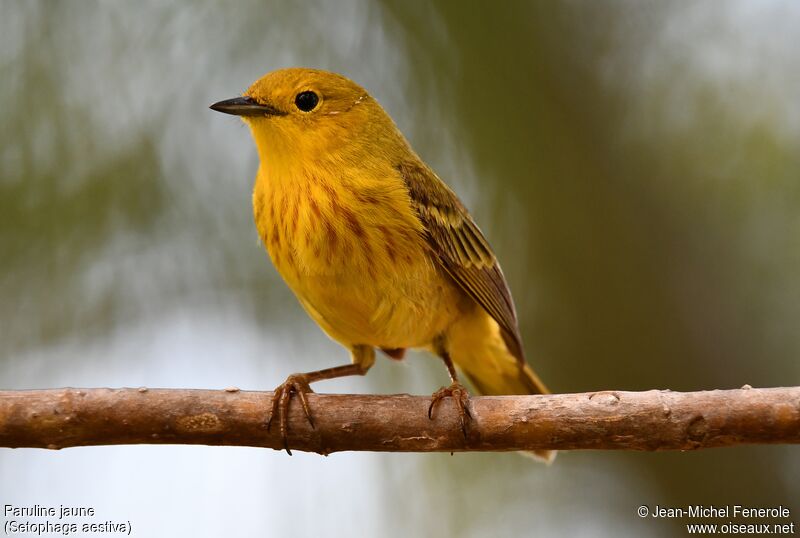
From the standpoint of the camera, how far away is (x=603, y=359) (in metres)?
4.96

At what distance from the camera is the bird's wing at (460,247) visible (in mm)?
4016

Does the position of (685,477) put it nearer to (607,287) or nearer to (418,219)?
(607,287)

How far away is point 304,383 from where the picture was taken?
12.0 feet

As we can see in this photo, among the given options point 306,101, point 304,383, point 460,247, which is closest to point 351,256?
point 304,383

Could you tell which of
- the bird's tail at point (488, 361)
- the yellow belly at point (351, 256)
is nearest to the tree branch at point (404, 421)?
the yellow belly at point (351, 256)

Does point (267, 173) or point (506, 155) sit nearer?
point (267, 173)

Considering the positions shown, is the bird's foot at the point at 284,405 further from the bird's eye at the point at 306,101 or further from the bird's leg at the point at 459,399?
the bird's eye at the point at 306,101

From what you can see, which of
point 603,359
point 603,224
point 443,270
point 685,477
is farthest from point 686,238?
point 443,270

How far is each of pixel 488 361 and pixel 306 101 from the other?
155 centimetres

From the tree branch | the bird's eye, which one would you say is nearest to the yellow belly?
the bird's eye

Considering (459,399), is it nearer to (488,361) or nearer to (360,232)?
(360,232)

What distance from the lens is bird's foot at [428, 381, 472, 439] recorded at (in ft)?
10.8

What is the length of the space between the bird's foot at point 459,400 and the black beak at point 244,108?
54.8 inches

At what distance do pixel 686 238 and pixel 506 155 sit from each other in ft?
3.63
